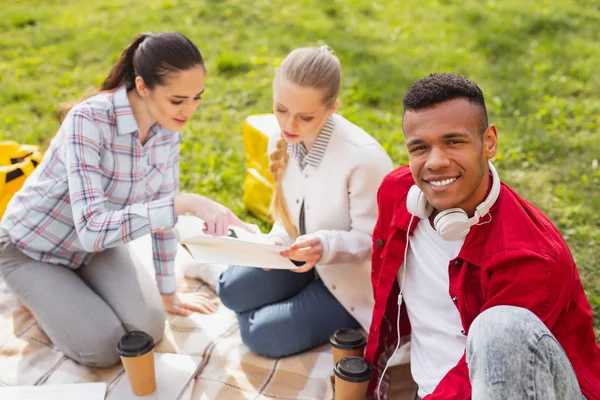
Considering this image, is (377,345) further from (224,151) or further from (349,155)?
(224,151)

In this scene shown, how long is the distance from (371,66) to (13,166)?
3622 mm

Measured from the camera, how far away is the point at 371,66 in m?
6.25

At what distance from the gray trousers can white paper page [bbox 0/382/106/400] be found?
0.20 m

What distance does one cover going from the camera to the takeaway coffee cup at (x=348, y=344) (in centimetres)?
279

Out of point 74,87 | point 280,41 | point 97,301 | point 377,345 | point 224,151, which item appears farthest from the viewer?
point 280,41

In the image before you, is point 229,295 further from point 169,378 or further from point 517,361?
point 517,361

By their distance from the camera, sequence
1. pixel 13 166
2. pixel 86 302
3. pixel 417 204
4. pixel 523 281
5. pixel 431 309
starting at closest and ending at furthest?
pixel 523 281 < pixel 417 204 < pixel 431 309 < pixel 86 302 < pixel 13 166

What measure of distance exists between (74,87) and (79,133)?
12.0ft

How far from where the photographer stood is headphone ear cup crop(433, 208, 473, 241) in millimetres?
2186

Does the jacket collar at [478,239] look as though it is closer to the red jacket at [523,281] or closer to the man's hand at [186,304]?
the red jacket at [523,281]

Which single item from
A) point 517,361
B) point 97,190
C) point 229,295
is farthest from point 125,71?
point 517,361

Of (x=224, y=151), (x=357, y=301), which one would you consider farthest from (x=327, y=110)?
(x=224, y=151)

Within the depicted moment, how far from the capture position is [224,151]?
5227mm

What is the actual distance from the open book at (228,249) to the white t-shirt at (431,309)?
1.82 feet
